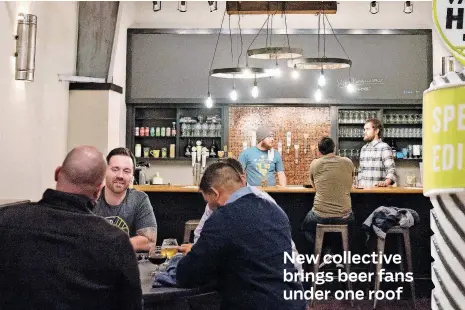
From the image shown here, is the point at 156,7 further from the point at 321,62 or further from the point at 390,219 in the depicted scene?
the point at 390,219

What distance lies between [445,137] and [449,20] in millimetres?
335

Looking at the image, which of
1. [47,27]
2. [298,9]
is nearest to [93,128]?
[47,27]

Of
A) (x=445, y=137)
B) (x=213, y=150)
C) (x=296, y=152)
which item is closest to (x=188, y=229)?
(x=213, y=150)

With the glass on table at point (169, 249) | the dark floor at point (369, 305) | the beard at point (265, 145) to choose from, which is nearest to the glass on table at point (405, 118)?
the beard at point (265, 145)

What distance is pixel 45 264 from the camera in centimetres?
173

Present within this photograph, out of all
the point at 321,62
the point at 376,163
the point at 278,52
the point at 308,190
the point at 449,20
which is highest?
the point at 278,52

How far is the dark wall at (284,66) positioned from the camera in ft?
27.5

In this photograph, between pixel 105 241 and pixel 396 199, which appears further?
pixel 396 199

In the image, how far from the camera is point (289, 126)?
8.50 meters

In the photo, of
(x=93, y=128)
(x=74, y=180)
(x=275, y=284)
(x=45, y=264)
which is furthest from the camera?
(x=93, y=128)

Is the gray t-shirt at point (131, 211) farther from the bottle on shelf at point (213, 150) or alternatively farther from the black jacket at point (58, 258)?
the bottle on shelf at point (213, 150)

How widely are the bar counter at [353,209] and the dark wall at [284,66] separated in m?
2.80

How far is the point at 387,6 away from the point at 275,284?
7.43m

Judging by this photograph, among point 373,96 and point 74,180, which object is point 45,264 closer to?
point 74,180
